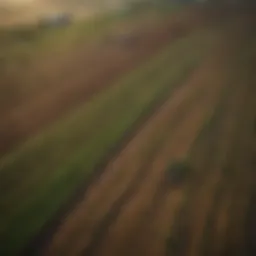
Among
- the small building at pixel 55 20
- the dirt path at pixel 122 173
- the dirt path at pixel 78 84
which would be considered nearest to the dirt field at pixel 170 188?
the dirt path at pixel 122 173

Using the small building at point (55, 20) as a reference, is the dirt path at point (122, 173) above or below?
below

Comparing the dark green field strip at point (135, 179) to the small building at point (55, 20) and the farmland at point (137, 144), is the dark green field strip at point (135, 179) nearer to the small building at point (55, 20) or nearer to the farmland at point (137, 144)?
the farmland at point (137, 144)

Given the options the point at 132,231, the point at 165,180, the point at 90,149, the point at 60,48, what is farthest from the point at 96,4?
the point at 132,231

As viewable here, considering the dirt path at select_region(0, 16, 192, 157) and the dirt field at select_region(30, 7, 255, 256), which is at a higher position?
the dirt path at select_region(0, 16, 192, 157)

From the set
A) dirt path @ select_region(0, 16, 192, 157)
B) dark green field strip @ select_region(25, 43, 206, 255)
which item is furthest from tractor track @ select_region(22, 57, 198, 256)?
dirt path @ select_region(0, 16, 192, 157)

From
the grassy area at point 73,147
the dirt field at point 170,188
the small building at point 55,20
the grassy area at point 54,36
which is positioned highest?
the small building at point 55,20

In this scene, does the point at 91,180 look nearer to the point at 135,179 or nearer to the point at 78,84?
the point at 135,179

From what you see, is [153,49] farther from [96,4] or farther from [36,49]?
[36,49]

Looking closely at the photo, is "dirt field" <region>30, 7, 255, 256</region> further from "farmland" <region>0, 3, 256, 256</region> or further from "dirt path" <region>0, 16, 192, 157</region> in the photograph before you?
"dirt path" <region>0, 16, 192, 157</region>
